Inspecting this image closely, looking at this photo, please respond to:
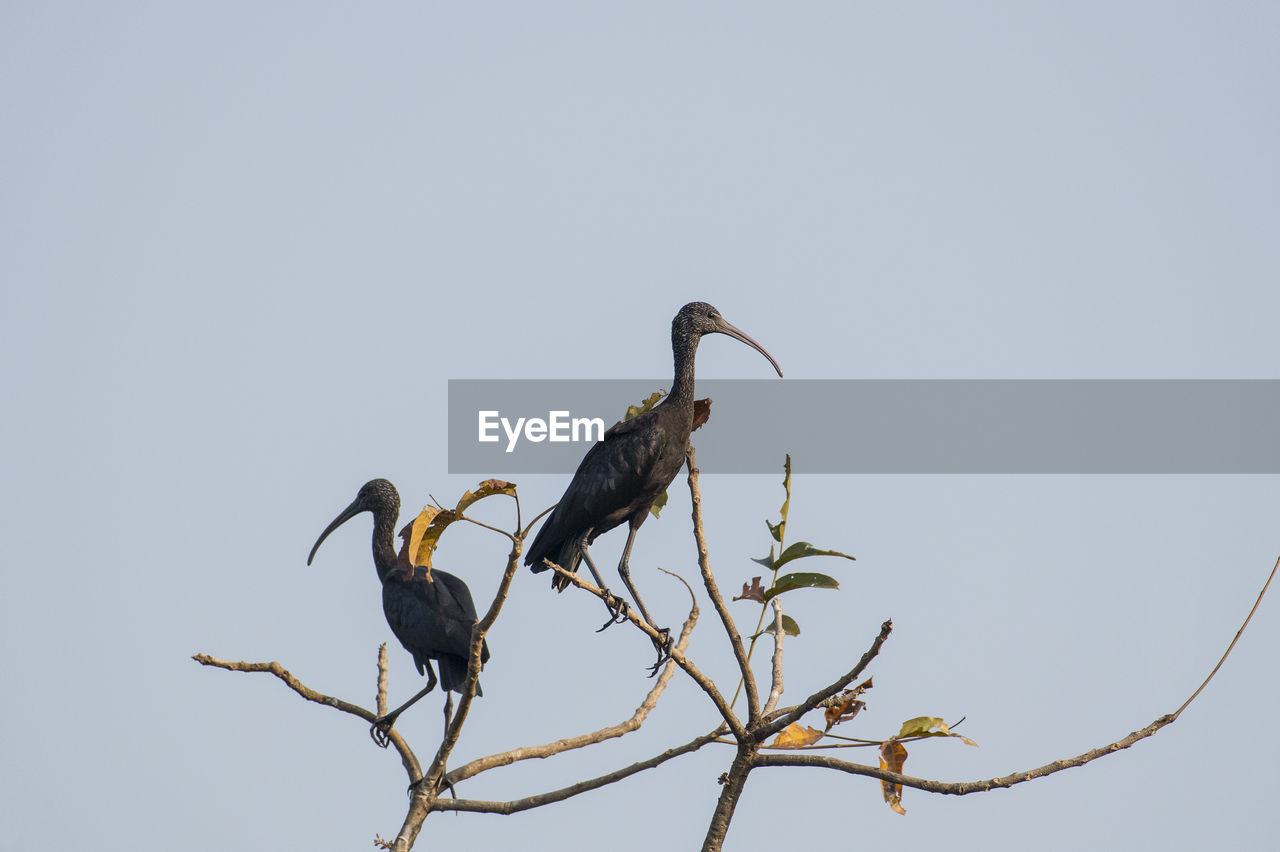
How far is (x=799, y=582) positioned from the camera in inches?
229

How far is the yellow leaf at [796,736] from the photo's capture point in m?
5.51

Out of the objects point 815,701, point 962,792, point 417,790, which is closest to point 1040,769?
point 962,792

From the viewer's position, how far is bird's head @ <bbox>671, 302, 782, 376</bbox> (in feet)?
29.5

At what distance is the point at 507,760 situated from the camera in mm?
6113

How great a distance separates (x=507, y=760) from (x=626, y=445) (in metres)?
2.65

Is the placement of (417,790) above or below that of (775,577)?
below

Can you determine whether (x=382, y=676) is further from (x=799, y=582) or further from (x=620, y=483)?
(x=799, y=582)

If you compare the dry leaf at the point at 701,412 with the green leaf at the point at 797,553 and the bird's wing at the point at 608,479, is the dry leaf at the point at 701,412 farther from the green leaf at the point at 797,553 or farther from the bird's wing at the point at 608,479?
the green leaf at the point at 797,553

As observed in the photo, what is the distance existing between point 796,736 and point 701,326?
404cm

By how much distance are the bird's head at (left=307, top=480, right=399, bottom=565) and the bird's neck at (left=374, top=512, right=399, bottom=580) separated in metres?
0.06

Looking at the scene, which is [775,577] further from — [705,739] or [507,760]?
[507,760]

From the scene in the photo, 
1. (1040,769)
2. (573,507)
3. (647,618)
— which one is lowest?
(1040,769)

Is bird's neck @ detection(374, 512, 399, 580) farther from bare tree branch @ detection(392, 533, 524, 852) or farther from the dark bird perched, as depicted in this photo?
bare tree branch @ detection(392, 533, 524, 852)

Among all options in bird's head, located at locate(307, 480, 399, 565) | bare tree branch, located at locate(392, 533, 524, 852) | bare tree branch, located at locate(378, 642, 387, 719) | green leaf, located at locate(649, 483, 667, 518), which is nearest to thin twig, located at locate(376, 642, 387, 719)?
bare tree branch, located at locate(378, 642, 387, 719)
